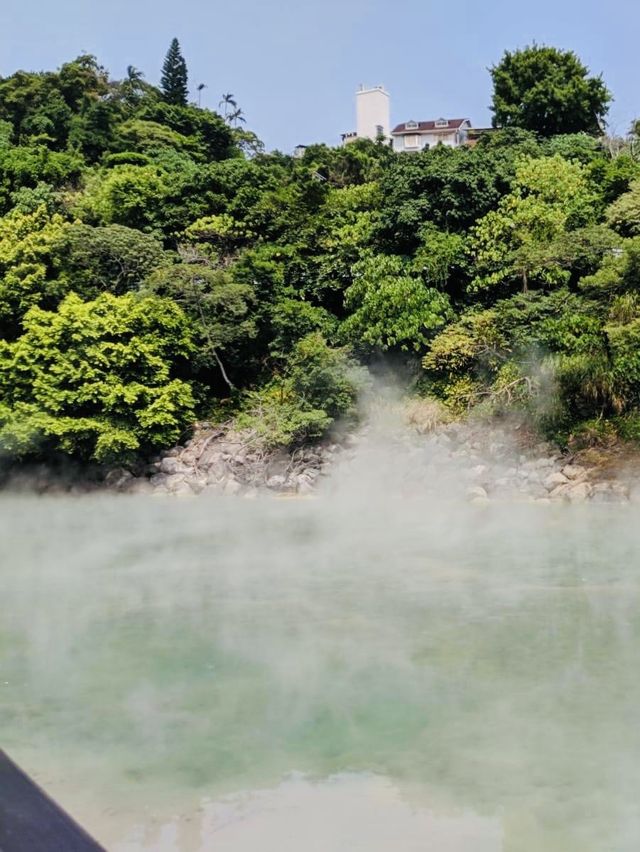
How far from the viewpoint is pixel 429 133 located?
132 feet

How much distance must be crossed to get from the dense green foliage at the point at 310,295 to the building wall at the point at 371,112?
2269 cm

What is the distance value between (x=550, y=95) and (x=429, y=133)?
631 inches

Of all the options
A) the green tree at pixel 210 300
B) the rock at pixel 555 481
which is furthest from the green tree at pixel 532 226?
the green tree at pixel 210 300

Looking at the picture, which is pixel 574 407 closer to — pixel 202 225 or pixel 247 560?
pixel 247 560

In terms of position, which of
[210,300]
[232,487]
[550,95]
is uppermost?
[550,95]

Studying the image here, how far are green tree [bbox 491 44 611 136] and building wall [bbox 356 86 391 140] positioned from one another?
50.5ft

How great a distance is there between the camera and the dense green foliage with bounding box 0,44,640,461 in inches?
551

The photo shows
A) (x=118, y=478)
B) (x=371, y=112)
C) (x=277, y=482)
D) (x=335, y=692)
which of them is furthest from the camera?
(x=371, y=112)

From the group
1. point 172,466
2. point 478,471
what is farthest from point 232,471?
point 478,471

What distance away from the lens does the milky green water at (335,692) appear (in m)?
3.50

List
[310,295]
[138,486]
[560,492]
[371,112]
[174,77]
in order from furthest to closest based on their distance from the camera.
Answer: [371,112]
[174,77]
[310,295]
[138,486]
[560,492]

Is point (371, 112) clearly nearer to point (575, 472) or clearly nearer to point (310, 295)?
point (310, 295)

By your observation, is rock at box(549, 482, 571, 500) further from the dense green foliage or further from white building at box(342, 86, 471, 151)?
white building at box(342, 86, 471, 151)

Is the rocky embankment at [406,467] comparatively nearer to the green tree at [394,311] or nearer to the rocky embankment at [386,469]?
the rocky embankment at [386,469]
